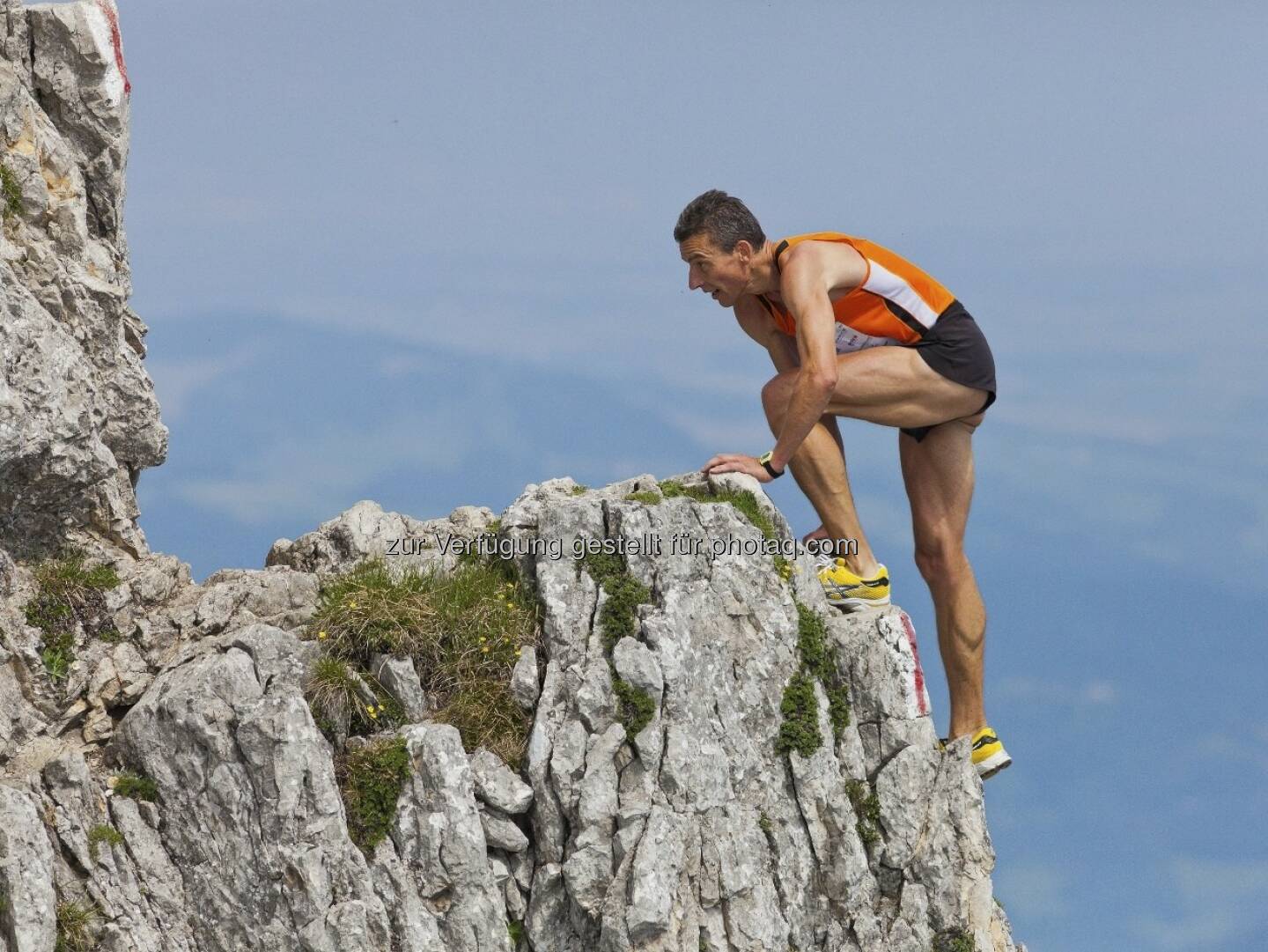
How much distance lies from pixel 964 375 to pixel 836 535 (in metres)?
2.16

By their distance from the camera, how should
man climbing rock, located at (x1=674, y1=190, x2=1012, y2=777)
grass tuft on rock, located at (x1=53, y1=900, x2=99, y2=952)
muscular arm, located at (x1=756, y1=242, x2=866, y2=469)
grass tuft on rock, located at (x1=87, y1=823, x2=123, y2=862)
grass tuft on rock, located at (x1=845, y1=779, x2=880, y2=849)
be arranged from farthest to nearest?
man climbing rock, located at (x1=674, y1=190, x2=1012, y2=777) < grass tuft on rock, located at (x1=845, y1=779, x2=880, y2=849) < muscular arm, located at (x1=756, y1=242, x2=866, y2=469) < grass tuft on rock, located at (x1=87, y1=823, x2=123, y2=862) < grass tuft on rock, located at (x1=53, y1=900, x2=99, y2=952)

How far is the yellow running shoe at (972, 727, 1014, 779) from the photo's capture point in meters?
15.6

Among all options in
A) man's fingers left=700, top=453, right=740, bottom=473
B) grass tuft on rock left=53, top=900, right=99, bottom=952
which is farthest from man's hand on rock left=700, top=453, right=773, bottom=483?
grass tuft on rock left=53, top=900, right=99, bottom=952

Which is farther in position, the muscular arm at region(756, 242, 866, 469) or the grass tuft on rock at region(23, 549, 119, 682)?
the grass tuft on rock at region(23, 549, 119, 682)

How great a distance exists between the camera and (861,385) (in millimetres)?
14414

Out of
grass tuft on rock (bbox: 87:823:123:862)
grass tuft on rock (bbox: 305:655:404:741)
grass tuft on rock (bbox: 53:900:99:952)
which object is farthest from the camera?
grass tuft on rock (bbox: 305:655:404:741)

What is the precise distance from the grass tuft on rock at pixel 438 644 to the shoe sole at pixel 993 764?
5329mm

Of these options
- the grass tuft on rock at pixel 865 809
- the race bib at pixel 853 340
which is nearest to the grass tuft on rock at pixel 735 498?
the race bib at pixel 853 340

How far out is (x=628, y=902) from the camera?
1251 centimetres

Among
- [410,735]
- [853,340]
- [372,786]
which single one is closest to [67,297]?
[410,735]

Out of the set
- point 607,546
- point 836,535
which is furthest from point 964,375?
point 607,546

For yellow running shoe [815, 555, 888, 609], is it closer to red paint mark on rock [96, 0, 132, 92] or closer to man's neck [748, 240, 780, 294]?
man's neck [748, 240, 780, 294]

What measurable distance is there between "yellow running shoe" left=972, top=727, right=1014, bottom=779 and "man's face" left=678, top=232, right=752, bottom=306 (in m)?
5.63

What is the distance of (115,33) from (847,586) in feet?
33.5
